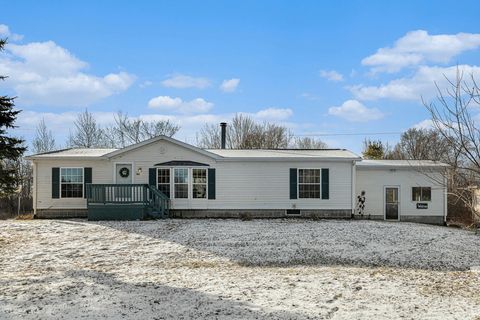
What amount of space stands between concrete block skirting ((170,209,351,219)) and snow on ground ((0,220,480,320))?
116 inches

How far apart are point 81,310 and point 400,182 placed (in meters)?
16.5

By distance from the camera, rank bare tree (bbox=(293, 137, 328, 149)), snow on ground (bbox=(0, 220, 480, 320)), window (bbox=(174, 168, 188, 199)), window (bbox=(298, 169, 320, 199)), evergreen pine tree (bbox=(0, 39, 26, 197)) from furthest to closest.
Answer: bare tree (bbox=(293, 137, 328, 149)), window (bbox=(298, 169, 320, 199)), window (bbox=(174, 168, 188, 199)), evergreen pine tree (bbox=(0, 39, 26, 197)), snow on ground (bbox=(0, 220, 480, 320))

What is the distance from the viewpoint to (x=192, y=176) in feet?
61.2

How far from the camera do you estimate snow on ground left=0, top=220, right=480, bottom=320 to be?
6.12m

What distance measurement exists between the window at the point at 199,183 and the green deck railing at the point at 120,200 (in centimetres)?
189

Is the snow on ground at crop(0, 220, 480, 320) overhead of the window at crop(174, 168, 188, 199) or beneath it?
beneath

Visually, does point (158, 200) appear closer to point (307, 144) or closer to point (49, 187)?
point (49, 187)

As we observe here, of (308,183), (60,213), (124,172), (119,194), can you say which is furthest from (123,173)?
(308,183)

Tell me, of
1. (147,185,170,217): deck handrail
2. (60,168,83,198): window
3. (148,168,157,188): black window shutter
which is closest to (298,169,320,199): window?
(147,185,170,217): deck handrail

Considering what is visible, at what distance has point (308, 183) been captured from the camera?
61.6 feet

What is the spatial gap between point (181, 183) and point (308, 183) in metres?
5.43

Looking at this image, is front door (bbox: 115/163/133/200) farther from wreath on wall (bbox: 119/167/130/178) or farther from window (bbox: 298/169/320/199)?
window (bbox: 298/169/320/199)

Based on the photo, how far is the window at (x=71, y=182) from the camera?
18.5 m

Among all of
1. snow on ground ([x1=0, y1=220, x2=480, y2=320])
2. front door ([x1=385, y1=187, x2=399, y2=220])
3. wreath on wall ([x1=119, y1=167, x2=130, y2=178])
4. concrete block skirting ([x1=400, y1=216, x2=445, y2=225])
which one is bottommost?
concrete block skirting ([x1=400, y1=216, x2=445, y2=225])
